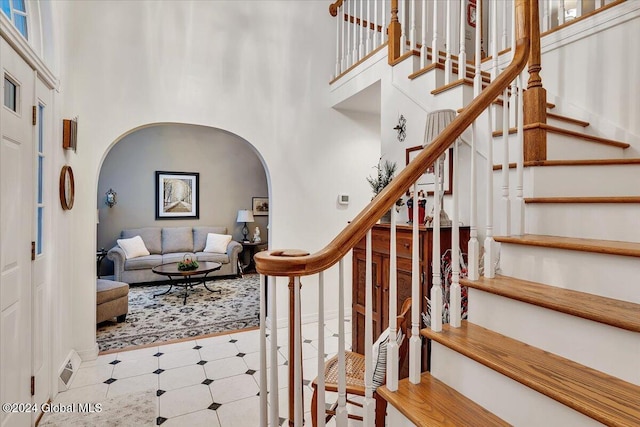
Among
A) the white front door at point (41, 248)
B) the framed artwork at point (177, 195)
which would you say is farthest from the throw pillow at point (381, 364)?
the framed artwork at point (177, 195)

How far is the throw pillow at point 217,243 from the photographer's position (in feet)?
21.5

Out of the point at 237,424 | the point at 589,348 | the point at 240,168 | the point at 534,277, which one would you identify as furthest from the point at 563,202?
the point at 240,168

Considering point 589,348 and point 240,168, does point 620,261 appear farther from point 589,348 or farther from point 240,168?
point 240,168

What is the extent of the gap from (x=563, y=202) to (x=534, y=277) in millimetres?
451

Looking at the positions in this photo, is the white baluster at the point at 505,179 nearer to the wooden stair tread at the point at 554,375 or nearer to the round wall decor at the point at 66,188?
the wooden stair tread at the point at 554,375

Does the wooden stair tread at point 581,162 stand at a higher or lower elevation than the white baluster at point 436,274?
higher

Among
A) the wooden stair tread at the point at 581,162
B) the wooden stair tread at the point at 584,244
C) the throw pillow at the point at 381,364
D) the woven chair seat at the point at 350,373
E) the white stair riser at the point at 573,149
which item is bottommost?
the woven chair seat at the point at 350,373

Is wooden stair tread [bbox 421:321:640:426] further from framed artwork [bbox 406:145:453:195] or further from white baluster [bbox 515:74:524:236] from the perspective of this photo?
framed artwork [bbox 406:145:453:195]

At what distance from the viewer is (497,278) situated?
1581 mm

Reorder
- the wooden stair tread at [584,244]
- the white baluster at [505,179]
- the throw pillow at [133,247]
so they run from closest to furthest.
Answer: the wooden stair tread at [584,244] < the white baluster at [505,179] < the throw pillow at [133,247]

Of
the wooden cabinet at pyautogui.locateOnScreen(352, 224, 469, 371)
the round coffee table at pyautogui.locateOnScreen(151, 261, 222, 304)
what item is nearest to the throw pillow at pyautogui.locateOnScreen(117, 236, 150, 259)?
the round coffee table at pyautogui.locateOnScreen(151, 261, 222, 304)

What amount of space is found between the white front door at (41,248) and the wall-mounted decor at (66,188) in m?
0.18

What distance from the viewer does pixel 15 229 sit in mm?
1880

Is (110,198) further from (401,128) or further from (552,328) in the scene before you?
(552,328)
